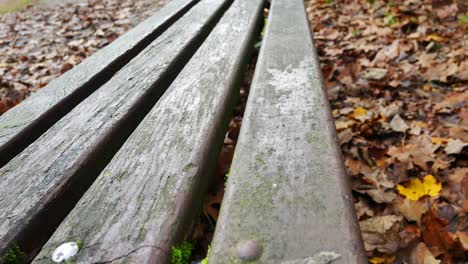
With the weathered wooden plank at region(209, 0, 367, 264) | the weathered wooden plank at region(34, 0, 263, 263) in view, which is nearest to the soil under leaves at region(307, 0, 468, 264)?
the weathered wooden plank at region(209, 0, 367, 264)

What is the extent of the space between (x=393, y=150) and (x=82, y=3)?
5598mm

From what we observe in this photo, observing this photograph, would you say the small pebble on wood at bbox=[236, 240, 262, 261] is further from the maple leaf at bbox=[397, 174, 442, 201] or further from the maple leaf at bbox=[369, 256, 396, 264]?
the maple leaf at bbox=[397, 174, 442, 201]

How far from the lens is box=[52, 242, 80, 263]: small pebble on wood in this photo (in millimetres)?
541

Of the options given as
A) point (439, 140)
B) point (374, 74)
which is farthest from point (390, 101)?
point (439, 140)

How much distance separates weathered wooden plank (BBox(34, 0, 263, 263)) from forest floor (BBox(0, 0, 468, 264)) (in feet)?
1.22

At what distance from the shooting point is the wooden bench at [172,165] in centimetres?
54

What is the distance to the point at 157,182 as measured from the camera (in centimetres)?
67

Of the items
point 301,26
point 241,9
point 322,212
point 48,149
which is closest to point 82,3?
point 241,9

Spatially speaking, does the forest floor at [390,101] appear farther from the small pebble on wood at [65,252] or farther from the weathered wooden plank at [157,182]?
the small pebble on wood at [65,252]

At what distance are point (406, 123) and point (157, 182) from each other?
1564 millimetres

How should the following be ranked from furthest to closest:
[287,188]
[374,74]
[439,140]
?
[374,74] → [439,140] → [287,188]

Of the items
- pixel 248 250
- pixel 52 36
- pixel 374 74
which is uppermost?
pixel 248 250

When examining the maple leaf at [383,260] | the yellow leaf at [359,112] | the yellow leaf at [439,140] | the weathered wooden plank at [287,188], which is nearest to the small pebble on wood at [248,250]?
the weathered wooden plank at [287,188]

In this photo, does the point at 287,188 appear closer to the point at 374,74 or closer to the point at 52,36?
the point at 374,74
